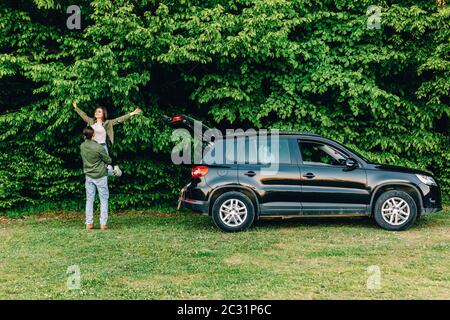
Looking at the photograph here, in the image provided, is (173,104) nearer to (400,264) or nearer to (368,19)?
(368,19)

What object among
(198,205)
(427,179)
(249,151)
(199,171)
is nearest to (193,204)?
(198,205)

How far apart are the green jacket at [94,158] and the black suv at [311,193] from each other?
5.77 feet

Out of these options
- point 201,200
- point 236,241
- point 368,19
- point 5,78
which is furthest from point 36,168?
point 368,19

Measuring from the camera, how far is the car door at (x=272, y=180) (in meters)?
10.1

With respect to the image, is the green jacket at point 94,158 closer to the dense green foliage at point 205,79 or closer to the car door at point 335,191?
the dense green foliage at point 205,79

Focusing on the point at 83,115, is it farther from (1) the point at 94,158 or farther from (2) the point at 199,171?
(2) the point at 199,171

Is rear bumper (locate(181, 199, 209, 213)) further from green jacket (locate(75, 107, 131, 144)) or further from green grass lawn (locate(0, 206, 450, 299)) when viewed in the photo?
green jacket (locate(75, 107, 131, 144))

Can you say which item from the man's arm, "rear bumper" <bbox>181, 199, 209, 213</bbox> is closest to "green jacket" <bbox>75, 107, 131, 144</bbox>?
the man's arm

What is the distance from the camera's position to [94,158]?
1036 cm

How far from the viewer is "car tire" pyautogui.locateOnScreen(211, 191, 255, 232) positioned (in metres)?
10.0

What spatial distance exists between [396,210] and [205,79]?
4.92 m

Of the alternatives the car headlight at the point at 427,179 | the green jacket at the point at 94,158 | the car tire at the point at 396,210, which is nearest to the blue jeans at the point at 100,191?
the green jacket at the point at 94,158

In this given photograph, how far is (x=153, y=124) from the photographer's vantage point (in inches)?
487

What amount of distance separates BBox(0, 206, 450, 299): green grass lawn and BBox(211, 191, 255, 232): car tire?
0.22 metres
